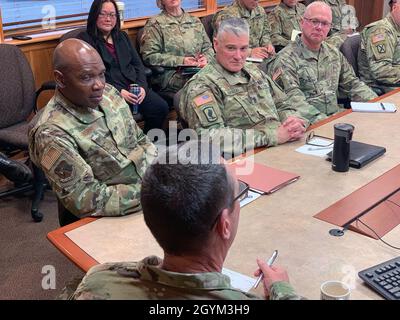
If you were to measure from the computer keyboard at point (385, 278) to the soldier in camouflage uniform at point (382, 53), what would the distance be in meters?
2.59

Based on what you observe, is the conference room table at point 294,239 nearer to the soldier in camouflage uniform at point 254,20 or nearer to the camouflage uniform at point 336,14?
the soldier in camouflage uniform at point 254,20

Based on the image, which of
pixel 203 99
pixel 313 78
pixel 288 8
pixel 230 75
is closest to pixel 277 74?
pixel 313 78

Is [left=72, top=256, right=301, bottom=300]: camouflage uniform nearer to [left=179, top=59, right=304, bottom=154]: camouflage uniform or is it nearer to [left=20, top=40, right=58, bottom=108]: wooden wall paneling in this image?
[left=179, top=59, right=304, bottom=154]: camouflage uniform

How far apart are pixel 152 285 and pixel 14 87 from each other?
262cm

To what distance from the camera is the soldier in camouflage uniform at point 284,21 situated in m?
5.21

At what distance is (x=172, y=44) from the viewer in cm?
417

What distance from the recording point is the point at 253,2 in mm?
4852

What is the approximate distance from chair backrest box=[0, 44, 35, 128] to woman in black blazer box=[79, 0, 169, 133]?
523 mm

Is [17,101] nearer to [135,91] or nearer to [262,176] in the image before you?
[135,91]

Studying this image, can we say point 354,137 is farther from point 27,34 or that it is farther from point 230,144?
point 27,34

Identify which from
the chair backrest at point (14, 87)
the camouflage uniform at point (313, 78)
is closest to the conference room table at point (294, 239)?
the camouflage uniform at point (313, 78)
